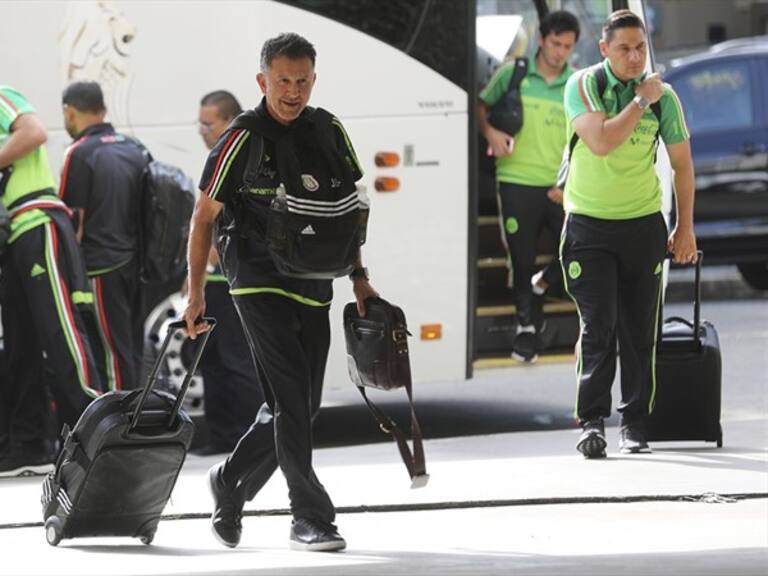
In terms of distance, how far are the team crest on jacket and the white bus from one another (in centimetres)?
351

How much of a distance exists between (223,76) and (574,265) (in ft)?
7.36

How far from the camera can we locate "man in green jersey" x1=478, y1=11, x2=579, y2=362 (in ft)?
36.9

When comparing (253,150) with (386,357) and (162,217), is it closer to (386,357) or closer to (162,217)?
(386,357)

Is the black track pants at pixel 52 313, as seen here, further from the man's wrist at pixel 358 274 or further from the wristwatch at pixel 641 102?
the wristwatch at pixel 641 102

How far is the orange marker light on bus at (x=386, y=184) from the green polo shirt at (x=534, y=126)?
0.87 m

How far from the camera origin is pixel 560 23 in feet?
36.6

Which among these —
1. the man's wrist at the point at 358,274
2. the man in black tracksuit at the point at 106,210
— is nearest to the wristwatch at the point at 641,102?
the man's wrist at the point at 358,274

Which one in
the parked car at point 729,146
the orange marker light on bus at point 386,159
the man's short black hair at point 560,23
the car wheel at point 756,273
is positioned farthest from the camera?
the car wheel at point 756,273

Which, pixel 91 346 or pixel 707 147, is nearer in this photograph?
pixel 91 346

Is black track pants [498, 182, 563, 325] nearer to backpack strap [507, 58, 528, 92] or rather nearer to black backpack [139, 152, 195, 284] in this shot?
backpack strap [507, 58, 528, 92]

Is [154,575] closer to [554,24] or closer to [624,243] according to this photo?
[624,243]

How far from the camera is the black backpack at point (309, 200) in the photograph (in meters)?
6.89

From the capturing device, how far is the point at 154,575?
685cm

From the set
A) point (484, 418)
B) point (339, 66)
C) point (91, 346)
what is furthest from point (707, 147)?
point (91, 346)
